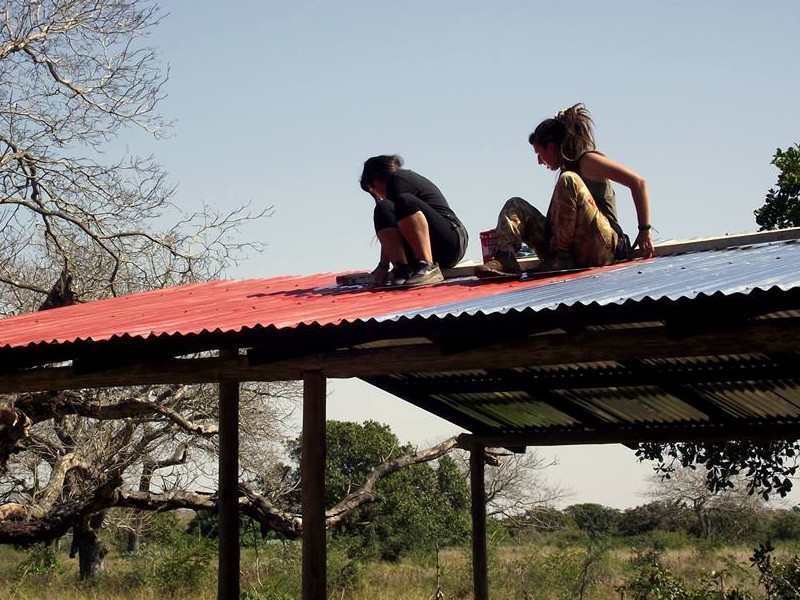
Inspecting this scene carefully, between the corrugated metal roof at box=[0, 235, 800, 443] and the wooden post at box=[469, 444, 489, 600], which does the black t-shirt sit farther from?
the wooden post at box=[469, 444, 489, 600]

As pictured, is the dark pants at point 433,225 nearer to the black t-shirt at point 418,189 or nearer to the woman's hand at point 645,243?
the black t-shirt at point 418,189

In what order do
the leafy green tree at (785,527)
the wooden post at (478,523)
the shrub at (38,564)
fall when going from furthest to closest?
1. the leafy green tree at (785,527)
2. the shrub at (38,564)
3. the wooden post at (478,523)

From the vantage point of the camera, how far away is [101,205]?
A: 16.5m

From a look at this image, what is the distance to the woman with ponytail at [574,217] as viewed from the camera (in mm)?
7543

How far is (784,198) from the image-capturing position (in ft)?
45.5

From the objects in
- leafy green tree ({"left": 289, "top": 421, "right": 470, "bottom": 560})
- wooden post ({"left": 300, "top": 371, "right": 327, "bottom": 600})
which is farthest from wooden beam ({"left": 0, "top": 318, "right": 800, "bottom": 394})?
leafy green tree ({"left": 289, "top": 421, "right": 470, "bottom": 560})

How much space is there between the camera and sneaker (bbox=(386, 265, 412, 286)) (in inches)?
326

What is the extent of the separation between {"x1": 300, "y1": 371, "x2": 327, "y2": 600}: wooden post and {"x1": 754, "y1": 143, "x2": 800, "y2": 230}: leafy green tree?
330 inches

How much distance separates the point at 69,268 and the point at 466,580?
8.50 m

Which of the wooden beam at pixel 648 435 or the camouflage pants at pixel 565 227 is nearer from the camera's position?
the camouflage pants at pixel 565 227

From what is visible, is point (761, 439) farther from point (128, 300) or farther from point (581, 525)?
point (581, 525)

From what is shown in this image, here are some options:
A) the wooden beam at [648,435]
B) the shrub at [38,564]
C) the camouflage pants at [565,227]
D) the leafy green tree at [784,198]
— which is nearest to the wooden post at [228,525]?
the camouflage pants at [565,227]

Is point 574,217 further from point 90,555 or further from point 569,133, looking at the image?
point 90,555

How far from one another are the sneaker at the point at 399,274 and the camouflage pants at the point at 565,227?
0.78m
